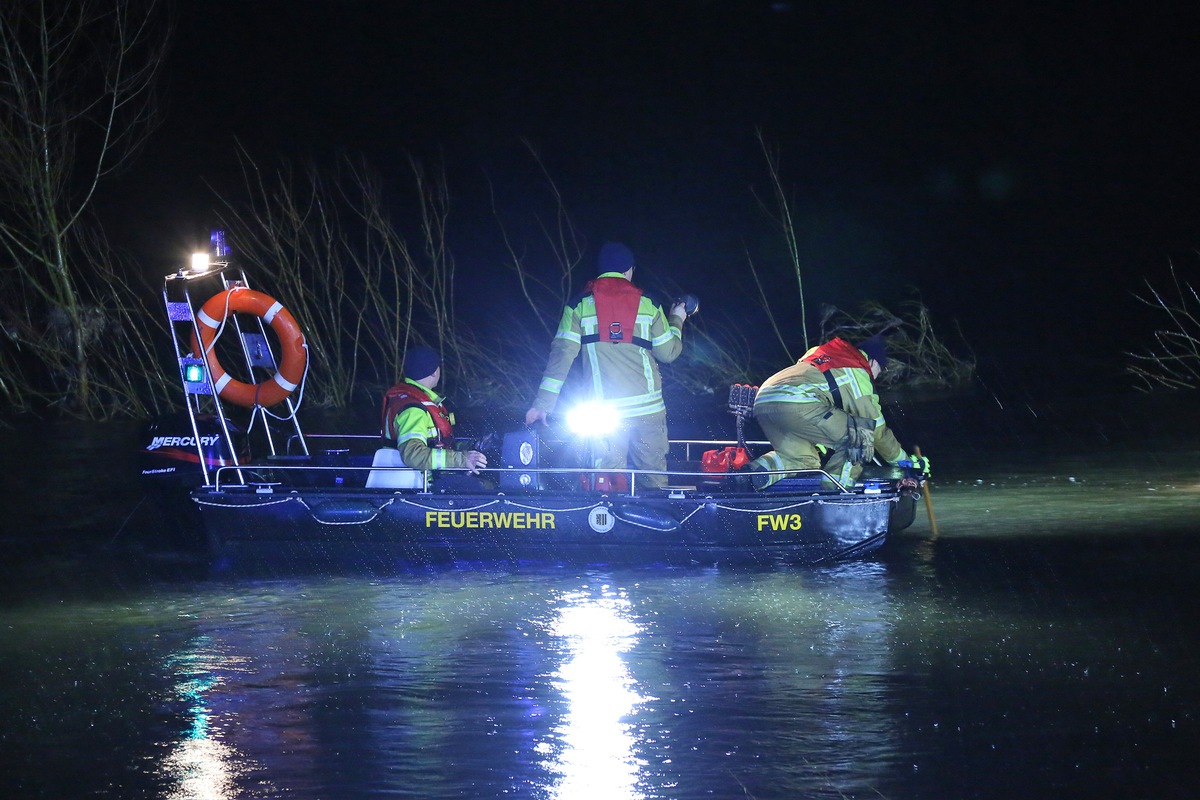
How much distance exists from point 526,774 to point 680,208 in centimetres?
3451

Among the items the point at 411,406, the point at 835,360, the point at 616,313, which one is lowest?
the point at 411,406

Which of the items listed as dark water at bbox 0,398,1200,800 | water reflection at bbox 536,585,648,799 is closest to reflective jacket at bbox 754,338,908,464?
dark water at bbox 0,398,1200,800

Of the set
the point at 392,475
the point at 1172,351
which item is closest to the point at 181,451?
the point at 392,475

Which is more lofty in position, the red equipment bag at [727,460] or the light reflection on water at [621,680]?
the red equipment bag at [727,460]

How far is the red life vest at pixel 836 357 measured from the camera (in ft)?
33.8

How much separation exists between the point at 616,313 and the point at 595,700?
12.8 feet

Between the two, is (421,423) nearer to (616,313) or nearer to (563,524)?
(563,524)

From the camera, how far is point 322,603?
8.70 meters

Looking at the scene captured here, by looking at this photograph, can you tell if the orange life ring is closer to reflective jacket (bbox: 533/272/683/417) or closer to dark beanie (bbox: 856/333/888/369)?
reflective jacket (bbox: 533/272/683/417)

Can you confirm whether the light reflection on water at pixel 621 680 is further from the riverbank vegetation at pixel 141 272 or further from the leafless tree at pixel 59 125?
the leafless tree at pixel 59 125

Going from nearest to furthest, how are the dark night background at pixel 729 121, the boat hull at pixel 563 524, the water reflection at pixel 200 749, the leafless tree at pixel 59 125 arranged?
the water reflection at pixel 200 749
the boat hull at pixel 563 524
the leafless tree at pixel 59 125
the dark night background at pixel 729 121

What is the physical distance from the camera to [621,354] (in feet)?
32.5

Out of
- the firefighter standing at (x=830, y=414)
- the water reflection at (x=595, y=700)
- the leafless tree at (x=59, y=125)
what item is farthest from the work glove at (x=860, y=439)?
the leafless tree at (x=59, y=125)

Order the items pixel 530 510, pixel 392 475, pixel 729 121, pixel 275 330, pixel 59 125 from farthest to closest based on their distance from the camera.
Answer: pixel 729 121
pixel 59 125
pixel 275 330
pixel 392 475
pixel 530 510
